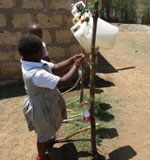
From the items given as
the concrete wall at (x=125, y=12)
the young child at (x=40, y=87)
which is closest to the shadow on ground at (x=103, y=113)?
the young child at (x=40, y=87)

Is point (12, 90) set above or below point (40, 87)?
below

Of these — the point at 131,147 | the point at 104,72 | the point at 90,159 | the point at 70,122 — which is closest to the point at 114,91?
the point at 104,72

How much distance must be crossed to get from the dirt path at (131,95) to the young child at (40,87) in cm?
84

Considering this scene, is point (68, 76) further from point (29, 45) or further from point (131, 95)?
point (131, 95)

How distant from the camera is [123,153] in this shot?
2812 mm

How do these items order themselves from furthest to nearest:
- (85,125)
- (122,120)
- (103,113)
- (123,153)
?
1. (103,113)
2. (122,120)
3. (85,125)
4. (123,153)

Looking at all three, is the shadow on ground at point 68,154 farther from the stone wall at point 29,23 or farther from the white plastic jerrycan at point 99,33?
the stone wall at point 29,23

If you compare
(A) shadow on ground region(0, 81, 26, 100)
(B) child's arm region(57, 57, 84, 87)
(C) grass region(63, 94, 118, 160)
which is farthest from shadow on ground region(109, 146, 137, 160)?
(A) shadow on ground region(0, 81, 26, 100)

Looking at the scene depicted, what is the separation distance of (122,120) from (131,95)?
850 mm

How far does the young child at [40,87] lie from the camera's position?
2096 millimetres

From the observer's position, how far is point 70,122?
11.2 ft

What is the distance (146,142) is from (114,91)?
1.45m

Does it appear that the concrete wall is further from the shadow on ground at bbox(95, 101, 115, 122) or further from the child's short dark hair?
the child's short dark hair

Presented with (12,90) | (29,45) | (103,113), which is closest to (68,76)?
(29,45)
